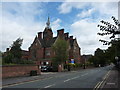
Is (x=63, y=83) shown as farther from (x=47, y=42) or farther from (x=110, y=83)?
(x=47, y=42)

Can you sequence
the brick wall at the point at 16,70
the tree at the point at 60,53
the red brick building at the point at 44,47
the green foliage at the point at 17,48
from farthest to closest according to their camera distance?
1. the red brick building at the point at 44,47
2. the green foliage at the point at 17,48
3. the tree at the point at 60,53
4. the brick wall at the point at 16,70

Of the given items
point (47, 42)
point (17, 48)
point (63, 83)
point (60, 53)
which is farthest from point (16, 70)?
point (47, 42)

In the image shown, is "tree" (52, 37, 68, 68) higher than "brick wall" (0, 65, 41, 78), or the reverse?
"tree" (52, 37, 68, 68)

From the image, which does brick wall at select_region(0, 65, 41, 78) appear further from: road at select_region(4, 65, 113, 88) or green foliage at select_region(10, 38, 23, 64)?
green foliage at select_region(10, 38, 23, 64)

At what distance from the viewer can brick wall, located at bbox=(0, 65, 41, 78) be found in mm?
21144

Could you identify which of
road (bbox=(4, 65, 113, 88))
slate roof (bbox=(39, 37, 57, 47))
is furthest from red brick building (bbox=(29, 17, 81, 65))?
road (bbox=(4, 65, 113, 88))

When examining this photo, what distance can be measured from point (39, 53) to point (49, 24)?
57.8 ft

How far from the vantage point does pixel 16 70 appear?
77.0 ft

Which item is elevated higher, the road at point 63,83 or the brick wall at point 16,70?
the brick wall at point 16,70

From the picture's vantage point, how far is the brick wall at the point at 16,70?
69.4 feet

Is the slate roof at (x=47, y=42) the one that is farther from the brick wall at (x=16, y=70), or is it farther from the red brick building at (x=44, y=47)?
the brick wall at (x=16, y=70)

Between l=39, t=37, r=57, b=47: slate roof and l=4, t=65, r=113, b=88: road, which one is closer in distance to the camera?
l=4, t=65, r=113, b=88: road

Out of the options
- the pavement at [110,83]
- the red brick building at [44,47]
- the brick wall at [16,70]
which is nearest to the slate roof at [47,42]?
the red brick building at [44,47]

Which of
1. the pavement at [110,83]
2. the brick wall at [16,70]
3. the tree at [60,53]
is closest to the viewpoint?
the pavement at [110,83]
